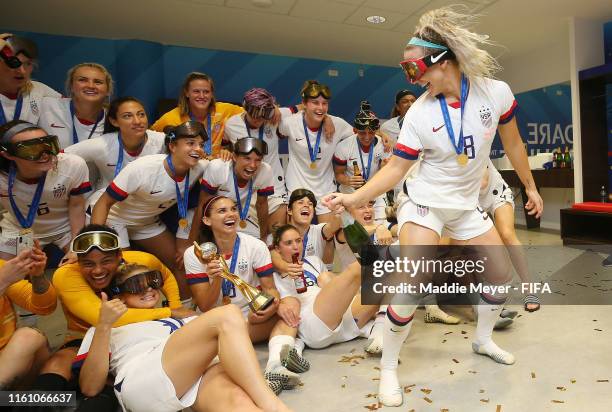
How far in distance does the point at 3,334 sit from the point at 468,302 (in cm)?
323

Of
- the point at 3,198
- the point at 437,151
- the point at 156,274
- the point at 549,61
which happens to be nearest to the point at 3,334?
the point at 156,274

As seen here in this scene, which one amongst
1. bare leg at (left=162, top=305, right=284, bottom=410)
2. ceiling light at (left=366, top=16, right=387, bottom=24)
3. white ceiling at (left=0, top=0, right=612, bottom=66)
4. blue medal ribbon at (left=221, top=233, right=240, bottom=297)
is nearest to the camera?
bare leg at (left=162, top=305, right=284, bottom=410)

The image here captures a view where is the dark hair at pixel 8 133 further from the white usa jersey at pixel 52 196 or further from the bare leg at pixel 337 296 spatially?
the bare leg at pixel 337 296

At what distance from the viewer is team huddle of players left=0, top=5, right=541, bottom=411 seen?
1.85 m

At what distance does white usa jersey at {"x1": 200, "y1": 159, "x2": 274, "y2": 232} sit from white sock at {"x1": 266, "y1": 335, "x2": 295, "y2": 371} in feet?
3.86

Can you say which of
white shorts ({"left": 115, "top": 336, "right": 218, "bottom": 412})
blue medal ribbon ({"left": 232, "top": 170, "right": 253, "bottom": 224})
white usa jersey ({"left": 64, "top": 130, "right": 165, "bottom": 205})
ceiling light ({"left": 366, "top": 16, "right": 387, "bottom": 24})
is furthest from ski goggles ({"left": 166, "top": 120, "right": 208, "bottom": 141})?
ceiling light ({"left": 366, "top": 16, "right": 387, "bottom": 24})

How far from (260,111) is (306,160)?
75cm

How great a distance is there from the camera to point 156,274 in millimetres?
2234

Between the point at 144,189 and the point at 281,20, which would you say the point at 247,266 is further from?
the point at 281,20

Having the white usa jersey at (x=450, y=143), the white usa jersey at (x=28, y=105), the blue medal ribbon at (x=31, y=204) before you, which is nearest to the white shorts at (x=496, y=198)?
the white usa jersey at (x=450, y=143)

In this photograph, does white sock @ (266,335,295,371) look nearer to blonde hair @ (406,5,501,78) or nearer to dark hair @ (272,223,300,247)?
dark hair @ (272,223,300,247)

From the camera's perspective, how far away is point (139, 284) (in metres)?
2.17

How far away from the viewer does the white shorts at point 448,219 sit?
2.14m

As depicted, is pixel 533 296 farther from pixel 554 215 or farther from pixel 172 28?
pixel 172 28
